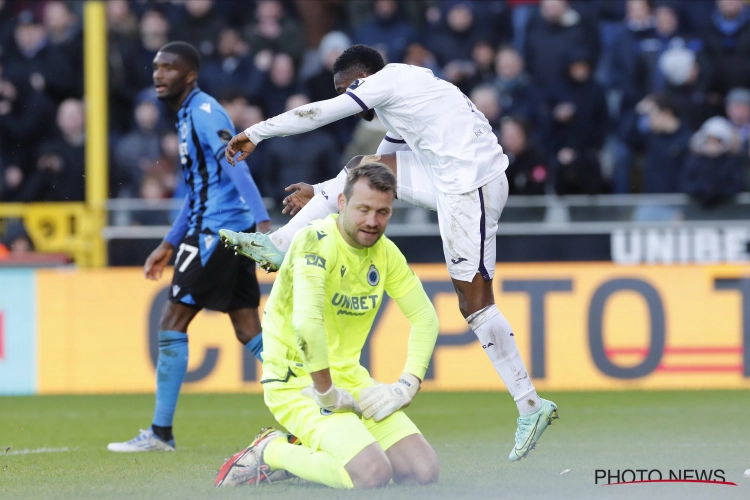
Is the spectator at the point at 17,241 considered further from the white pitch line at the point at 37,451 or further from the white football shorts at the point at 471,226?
the white football shorts at the point at 471,226

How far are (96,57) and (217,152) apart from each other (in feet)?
15.4

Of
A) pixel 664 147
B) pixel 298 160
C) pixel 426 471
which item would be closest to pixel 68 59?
pixel 298 160

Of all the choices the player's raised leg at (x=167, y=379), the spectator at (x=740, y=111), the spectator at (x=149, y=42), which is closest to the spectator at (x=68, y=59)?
the spectator at (x=149, y=42)

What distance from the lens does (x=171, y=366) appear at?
290 inches

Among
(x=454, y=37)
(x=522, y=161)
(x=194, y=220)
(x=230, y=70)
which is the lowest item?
(x=194, y=220)

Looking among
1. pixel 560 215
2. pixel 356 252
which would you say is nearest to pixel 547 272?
pixel 560 215

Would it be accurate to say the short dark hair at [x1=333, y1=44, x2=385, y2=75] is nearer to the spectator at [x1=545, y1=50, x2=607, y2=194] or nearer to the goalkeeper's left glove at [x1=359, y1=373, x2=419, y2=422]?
the goalkeeper's left glove at [x1=359, y1=373, x2=419, y2=422]

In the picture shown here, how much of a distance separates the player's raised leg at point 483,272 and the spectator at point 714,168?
483 cm

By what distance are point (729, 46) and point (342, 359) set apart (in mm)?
7870

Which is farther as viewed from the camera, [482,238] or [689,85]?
[689,85]

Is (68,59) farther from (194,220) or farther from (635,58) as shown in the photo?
(194,220)

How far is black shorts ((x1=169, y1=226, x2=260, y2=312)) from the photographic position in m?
7.35

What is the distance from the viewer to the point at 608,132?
38.8 feet

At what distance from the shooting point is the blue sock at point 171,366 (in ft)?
23.9
